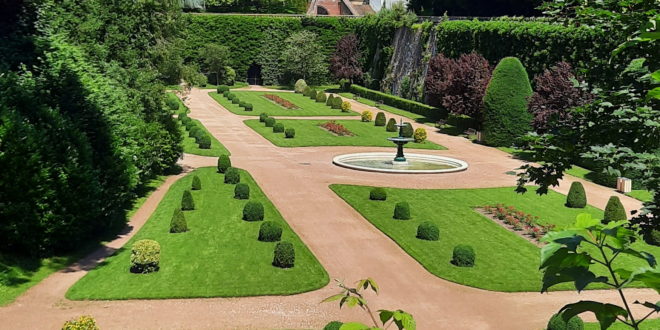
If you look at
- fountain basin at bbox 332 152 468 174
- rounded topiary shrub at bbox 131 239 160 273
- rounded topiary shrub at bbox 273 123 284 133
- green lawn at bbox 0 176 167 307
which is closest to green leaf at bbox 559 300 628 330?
green lawn at bbox 0 176 167 307

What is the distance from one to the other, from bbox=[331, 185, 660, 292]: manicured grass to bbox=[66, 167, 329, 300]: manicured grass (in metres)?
3.16

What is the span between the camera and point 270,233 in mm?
19984

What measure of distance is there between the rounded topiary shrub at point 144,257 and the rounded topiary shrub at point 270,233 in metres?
3.53

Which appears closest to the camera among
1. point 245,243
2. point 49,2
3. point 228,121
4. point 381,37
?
point 245,243

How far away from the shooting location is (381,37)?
211 feet

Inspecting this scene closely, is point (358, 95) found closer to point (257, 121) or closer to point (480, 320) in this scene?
point (257, 121)

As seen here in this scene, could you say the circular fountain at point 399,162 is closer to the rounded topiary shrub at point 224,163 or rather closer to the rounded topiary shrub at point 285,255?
the rounded topiary shrub at point 224,163

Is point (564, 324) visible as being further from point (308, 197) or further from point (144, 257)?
point (308, 197)

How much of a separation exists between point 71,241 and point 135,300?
3975 mm

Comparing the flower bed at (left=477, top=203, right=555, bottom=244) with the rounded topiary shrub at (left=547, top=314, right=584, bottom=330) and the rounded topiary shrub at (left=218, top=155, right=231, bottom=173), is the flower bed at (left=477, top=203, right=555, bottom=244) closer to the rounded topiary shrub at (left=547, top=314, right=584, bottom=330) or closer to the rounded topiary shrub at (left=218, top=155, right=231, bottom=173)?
the rounded topiary shrub at (left=547, top=314, right=584, bottom=330)

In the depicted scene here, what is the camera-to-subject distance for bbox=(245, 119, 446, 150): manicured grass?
1489 inches

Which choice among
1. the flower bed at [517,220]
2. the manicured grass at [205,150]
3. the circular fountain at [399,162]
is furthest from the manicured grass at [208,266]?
the manicured grass at [205,150]

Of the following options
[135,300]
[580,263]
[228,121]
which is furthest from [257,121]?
[580,263]

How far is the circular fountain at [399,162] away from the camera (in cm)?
3083
